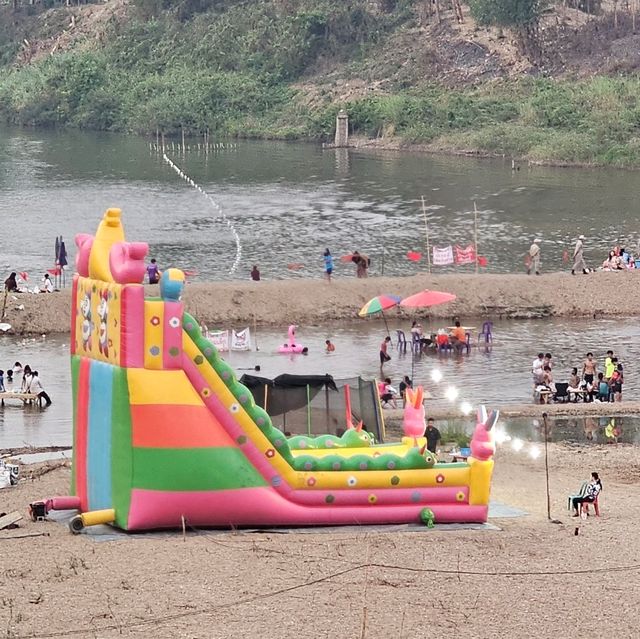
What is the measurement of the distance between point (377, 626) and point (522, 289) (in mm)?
25626

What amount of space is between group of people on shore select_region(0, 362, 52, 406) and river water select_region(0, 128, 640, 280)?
1366 cm

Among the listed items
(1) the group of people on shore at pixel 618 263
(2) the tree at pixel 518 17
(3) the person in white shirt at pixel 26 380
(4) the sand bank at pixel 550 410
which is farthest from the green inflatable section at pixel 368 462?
(2) the tree at pixel 518 17

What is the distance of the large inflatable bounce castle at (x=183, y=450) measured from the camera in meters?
19.8

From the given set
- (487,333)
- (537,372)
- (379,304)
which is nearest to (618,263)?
(487,333)

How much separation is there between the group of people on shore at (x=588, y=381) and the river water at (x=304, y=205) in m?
14.0

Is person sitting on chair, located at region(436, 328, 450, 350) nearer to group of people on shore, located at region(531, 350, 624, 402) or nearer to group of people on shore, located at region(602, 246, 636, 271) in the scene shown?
group of people on shore, located at region(531, 350, 624, 402)

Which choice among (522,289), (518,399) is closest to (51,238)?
(522,289)

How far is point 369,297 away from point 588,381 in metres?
9.45

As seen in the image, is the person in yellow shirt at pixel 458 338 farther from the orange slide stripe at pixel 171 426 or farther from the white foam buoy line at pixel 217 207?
the orange slide stripe at pixel 171 426

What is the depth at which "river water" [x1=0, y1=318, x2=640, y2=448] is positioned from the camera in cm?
3008

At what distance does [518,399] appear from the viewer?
32438 mm

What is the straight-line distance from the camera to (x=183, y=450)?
65.2 ft

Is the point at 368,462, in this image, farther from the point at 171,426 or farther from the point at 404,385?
the point at 404,385

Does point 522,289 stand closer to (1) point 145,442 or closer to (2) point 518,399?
(2) point 518,399
